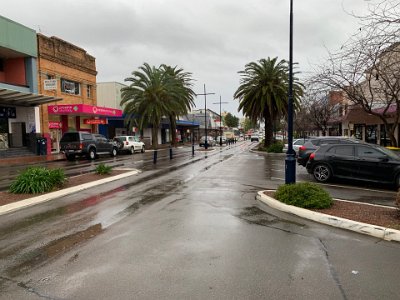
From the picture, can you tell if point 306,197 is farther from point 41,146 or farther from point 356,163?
point 41,146

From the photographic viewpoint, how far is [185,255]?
539 centimetres

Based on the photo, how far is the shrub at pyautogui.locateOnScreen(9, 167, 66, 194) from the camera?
10922 millimetres

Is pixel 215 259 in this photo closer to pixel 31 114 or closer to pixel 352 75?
pixel 352 75

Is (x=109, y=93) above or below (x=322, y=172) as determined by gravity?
above

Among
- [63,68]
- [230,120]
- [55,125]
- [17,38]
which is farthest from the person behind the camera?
[230,120]

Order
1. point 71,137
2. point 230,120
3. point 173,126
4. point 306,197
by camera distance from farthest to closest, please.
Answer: point 230,120, point 173,126, point 71,137, point 306,197

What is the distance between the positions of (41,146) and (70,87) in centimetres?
795

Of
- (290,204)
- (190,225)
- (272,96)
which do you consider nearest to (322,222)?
(290,204)

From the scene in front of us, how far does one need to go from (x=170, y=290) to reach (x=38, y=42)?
31899mm

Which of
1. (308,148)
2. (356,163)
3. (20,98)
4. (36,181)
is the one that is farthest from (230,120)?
(36,181)

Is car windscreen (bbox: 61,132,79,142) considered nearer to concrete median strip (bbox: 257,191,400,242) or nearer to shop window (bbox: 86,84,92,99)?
shop window (bbox: 86,84,92,99)

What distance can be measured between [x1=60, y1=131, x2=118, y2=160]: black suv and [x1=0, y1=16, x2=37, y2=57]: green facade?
24.3 ft

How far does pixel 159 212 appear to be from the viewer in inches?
327

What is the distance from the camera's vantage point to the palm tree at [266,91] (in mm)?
33656
